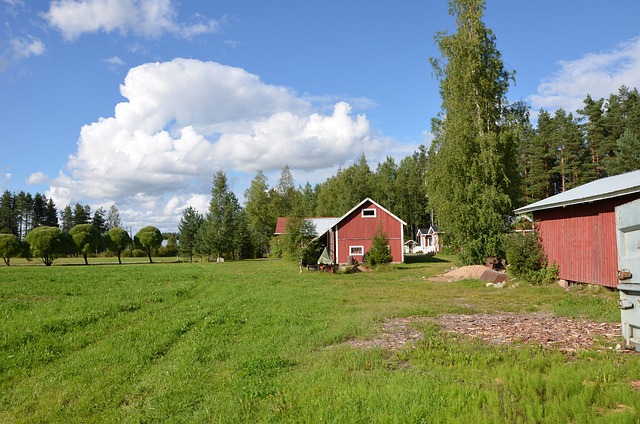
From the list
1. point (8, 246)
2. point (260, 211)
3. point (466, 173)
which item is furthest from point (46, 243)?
point (466, 173)

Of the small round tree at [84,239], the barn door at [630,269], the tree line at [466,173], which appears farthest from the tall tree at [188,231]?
the barn door at [630,269]

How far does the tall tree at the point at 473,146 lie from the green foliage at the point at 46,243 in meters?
46.6

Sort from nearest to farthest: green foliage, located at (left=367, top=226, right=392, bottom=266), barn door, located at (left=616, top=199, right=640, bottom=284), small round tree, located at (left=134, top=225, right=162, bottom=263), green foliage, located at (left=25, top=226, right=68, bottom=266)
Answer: barn door, located at (left=616, top=199, right=640, bottom=284)
green foliage, located at (left=367, top=226, right=392, bottom=266)
green foliage, located at (left=25, top=226, right=68, bottom=266)
small round tree, located at (left=134, top=225, right=162, bottom=263)

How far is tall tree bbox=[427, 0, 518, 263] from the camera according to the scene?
82.3 feet

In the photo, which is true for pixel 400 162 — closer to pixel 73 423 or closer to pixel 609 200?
pixel 609 200

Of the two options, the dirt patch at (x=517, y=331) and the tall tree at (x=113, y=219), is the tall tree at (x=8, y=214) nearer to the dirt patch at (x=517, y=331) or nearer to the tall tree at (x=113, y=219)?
the tall tree at (x=113, y=219)

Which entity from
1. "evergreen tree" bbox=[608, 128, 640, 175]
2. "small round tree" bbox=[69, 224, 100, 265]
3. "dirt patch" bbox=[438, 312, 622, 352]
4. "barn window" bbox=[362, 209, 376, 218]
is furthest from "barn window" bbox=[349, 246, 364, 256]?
"small round tree" bbox=[69, 224, 100, 265]

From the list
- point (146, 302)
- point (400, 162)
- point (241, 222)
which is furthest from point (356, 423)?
point (400, 162)

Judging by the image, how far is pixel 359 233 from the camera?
38.5m

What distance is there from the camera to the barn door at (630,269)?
5.88 meters

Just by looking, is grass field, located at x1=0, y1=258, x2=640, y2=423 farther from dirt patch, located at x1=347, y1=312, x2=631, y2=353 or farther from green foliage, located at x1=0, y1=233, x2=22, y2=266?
green foliage, located at x1=0, y1=233, x2=22, y2=266

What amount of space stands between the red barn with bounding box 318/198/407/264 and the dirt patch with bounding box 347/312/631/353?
27.5 m

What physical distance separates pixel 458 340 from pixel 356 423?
4019 mm

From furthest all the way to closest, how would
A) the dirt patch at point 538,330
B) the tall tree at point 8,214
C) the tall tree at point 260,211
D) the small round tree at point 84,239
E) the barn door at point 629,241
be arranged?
1. the tall tree at point 8,214
2. the tall tree at point 260,211
3. the small round tree at point 84,239
4. the dirt patch at point 538,330
5. the barn door at point 629,241
